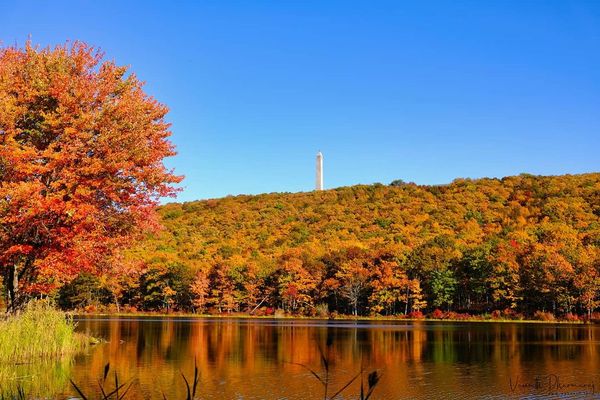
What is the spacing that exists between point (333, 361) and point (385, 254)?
5684 cm

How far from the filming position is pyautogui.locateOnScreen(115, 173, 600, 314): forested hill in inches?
2768

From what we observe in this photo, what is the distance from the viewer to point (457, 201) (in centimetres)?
11756

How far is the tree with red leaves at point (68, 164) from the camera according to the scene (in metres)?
21.7

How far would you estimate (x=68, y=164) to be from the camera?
915 inches

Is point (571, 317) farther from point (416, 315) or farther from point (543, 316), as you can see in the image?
point (416, 315)

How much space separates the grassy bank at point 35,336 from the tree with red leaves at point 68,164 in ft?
3.55

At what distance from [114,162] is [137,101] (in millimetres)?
3739

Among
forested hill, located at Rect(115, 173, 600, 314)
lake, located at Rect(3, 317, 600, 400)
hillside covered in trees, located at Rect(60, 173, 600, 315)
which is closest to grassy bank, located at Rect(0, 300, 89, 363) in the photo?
lake, located at Rect(3, 317, 600, 400)

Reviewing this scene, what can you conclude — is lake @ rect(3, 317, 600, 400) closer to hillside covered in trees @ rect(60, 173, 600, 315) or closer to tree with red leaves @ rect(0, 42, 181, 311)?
tree with red leaves @ rect(0, 42, 181, 311)

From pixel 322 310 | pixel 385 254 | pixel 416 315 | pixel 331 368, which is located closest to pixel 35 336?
pixel 331 368

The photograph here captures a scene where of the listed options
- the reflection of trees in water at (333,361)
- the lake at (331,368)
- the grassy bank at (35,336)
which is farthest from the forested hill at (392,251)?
the grassy bank at (35,336)
